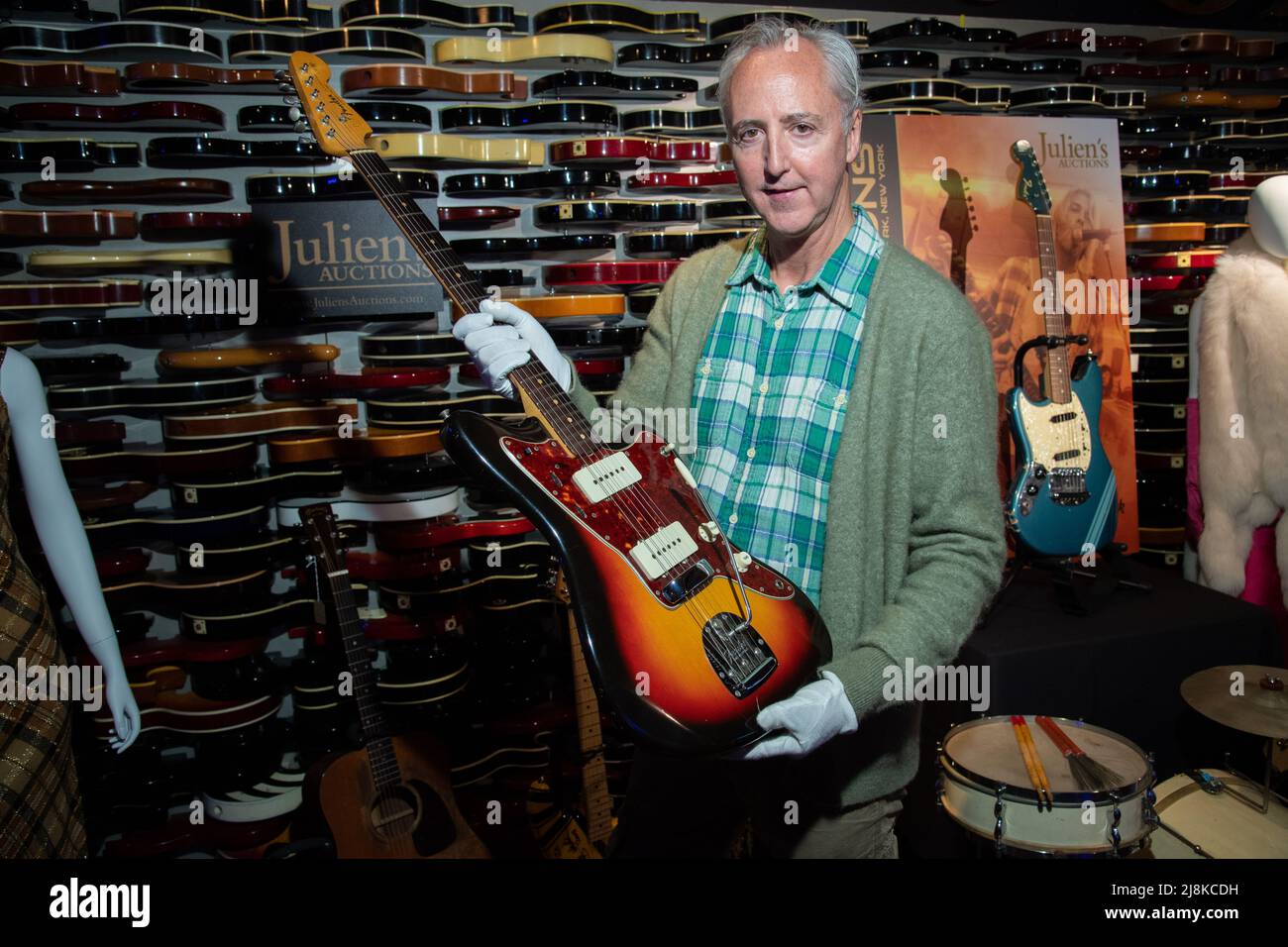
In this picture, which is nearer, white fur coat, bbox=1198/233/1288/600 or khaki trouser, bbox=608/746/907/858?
khaki trouser, bbox=608/746/907/858

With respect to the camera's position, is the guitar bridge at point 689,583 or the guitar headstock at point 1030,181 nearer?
the guitar bridge at point 689,583

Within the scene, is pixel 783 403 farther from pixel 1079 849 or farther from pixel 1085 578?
pixel 1085 578

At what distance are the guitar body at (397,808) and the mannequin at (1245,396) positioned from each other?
Answer: 2.89 meters

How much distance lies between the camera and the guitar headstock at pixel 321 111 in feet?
6.32

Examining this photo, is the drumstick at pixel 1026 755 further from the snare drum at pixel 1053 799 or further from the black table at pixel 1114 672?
the black table at pixel 1114 672

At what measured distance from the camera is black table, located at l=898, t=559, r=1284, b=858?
9.04 feet

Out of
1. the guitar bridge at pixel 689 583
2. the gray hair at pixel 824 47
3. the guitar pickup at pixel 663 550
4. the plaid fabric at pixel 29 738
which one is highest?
the gray hair at pixel 824 47

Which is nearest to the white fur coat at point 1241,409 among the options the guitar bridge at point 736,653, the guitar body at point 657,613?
the guitar body at point 657,613

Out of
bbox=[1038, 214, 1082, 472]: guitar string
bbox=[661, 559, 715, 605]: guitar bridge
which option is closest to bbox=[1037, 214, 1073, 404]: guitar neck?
bbox=[1038, 214, 1082, 472]: guitar string

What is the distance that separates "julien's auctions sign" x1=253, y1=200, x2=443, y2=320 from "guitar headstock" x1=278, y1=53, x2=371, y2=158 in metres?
1.09

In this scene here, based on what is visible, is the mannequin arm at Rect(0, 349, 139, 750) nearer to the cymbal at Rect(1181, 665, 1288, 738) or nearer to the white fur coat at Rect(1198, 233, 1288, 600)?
the cymbal at Rect(1181, 665, 1288, 738)

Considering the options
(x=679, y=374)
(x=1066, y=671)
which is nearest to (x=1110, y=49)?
(x=1066, y=671)

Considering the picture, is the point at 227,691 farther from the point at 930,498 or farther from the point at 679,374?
the point at 930,498

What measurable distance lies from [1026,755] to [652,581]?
1.15 meters
